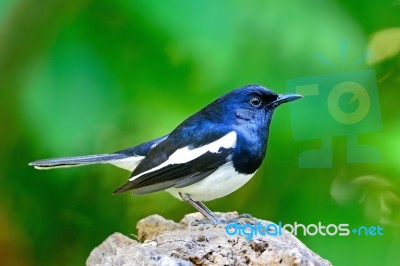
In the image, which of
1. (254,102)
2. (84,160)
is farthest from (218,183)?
(84,160)

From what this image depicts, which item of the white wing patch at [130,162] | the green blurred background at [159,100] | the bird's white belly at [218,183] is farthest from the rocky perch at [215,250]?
the green blurred background at [159,100]

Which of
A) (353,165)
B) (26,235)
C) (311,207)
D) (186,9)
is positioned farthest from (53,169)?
(353,165)

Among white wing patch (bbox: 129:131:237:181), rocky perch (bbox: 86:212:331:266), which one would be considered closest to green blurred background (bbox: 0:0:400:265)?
white wing patch (bbox: 129:131:237:181)

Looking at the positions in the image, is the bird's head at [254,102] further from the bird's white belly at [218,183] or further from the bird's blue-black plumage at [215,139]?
the bird's white belly at [218,183]

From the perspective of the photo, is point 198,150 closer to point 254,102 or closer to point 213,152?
point 213,152

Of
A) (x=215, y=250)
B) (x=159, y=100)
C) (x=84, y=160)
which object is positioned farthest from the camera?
(x=159, y=100)

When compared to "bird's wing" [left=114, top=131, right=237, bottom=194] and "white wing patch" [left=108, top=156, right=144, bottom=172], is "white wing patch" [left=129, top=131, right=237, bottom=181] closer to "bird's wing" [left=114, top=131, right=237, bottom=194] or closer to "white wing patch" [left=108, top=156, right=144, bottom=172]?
"bird's wing" [left=114, top=131, right=237, bottom=194]
